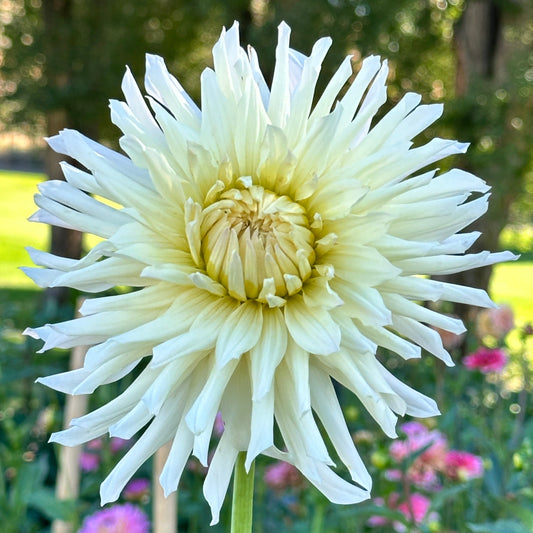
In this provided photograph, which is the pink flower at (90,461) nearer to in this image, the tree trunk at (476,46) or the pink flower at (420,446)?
the pink flower at (420,446)

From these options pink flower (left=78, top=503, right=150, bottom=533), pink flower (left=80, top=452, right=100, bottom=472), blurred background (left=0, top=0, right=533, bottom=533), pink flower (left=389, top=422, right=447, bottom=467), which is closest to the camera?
pink flower (left=78, top=503, right=150, bottom=533)

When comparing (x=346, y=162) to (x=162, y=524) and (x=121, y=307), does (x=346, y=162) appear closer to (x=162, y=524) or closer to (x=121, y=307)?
(x=121, y=307)

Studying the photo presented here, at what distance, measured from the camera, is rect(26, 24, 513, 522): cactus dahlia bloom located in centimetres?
51

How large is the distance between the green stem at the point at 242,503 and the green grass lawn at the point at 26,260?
23.2ft

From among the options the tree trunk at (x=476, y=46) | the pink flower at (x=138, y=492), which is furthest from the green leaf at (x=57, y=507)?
the tree trunk at (x=476, y=46)

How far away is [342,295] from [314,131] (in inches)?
4.8

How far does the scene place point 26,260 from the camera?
428 inches

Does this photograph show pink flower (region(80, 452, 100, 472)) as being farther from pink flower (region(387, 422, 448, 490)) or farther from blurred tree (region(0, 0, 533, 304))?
blurred tree (region(0, 0, 533, 304))

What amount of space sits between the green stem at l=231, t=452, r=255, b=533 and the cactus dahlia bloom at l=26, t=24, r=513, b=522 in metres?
0.02

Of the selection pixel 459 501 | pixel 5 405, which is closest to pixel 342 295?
pixel 459 501

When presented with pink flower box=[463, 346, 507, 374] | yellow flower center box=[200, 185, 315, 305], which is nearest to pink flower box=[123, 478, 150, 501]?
pink flower box=[463, 346, 507, 374]

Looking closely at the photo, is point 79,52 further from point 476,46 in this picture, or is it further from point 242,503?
point 242,503

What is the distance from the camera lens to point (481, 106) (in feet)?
12.1

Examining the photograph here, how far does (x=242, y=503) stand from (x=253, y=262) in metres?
0.17
